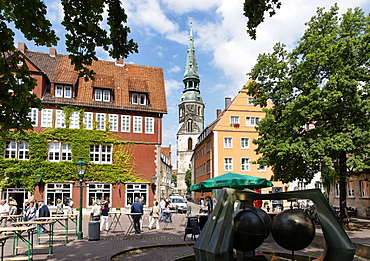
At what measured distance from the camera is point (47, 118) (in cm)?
3086

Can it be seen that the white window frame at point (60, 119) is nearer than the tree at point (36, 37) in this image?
No

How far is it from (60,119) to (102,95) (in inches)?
186

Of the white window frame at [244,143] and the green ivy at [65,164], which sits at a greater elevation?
the white window frame at [244,143]

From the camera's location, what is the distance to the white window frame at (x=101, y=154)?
31.9m

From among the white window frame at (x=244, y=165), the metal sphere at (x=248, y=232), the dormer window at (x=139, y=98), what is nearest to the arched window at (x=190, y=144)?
the white window frame at (x=244, y=165)

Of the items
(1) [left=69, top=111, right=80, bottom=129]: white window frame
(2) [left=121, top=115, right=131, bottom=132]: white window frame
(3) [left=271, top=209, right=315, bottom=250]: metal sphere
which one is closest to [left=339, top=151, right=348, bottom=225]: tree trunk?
(3) [left=271, top=209, right=315, bottom=250]: metal sphere

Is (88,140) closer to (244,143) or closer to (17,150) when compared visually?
(17,150)

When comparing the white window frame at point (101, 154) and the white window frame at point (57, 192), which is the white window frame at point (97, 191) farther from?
the white window frame at point (101, 154)

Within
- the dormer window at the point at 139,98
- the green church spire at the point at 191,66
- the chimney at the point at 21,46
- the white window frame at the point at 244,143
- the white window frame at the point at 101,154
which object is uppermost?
the green church spire at the point at 191,66

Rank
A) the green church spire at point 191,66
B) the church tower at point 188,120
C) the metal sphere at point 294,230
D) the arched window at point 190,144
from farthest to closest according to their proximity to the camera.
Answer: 1. the arched window at point 190,144
2. the church tower at point 188,120
3. the green church spire at point 191,66
4. the metal sphere at point 294,230

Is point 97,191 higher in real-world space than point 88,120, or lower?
lower

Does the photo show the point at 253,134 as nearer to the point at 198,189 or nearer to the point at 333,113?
the point at 333,113

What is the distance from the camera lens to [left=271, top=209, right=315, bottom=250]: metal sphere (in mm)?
5770

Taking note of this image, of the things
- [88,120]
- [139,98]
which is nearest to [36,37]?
[88,120]
